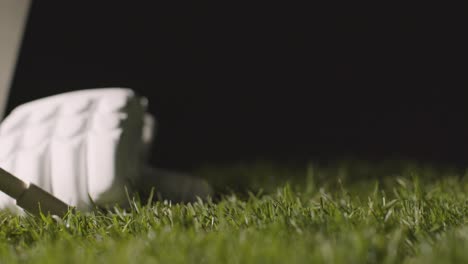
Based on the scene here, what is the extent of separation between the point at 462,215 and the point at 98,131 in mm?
826

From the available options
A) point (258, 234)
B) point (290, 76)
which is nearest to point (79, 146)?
point (258, 234)

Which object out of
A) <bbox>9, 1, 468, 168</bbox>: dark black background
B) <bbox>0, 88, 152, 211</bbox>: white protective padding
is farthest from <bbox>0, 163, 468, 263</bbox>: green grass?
<bbox>9, 1, 468, 168</bbox>: dark black background

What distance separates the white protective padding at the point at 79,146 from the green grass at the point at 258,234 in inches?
4.6

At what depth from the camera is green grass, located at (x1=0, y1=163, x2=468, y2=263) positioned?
834 millimetres

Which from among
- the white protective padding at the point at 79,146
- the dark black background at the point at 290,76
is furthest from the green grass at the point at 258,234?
the dark black background at the point at 290,76

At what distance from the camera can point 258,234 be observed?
3.13 feet

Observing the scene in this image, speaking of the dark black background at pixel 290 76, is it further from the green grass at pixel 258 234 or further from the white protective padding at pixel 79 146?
the green grass at pixel 258 234

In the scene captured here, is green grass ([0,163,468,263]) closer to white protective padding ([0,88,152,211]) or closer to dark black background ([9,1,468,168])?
white protective padding ([0,88,152,211])

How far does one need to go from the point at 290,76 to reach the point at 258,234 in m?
2.09

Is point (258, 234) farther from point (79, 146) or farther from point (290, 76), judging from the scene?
point (290, 76)

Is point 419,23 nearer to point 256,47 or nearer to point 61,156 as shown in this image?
point 256,47

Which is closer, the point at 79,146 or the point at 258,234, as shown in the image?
the point at 258,234

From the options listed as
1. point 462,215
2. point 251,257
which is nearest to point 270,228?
point 251,257

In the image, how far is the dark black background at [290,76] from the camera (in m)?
2.77
